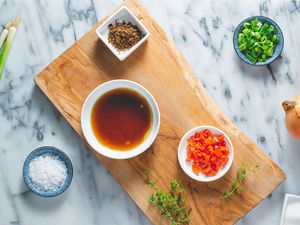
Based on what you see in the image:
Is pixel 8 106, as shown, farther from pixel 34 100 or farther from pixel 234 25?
pixel 234 25

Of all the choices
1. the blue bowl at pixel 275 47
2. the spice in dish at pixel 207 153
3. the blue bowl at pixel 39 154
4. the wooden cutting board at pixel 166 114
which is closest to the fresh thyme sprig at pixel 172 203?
the wooden cutting board at pixel 166 114

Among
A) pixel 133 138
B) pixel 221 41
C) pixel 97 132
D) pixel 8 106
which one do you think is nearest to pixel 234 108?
pixel 221 41

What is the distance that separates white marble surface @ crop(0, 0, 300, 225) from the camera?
2297 millimetres

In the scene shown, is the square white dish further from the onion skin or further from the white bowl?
the white bowl

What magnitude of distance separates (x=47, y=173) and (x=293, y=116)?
120cm

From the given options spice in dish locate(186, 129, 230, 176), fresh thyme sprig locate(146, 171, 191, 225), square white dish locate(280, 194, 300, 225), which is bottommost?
square white dish locate(280, 194, 300, 225)

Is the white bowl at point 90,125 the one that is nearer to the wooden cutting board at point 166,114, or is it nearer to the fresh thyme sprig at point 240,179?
the wooden cutting board at point 166,114

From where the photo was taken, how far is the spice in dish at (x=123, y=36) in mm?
2150

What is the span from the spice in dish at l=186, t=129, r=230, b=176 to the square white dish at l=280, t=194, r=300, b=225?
1.27 feet

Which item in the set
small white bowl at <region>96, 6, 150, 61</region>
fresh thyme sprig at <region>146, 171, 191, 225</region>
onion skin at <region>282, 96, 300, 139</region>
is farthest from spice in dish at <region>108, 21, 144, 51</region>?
onion skin at <region>282, 96, 300, 139</region>

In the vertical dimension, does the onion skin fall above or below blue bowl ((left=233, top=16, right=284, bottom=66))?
below

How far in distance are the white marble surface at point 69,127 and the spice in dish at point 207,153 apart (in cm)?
23

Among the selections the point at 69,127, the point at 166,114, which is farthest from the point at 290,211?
the point at 69,127

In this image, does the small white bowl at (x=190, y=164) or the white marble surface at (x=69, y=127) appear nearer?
the small white bowl at (x=190, y=164)
